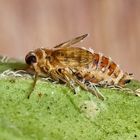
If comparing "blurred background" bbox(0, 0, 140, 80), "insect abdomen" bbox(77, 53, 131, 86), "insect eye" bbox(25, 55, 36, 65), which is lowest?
"blurred background" bbox(0, 0, 140, 80)

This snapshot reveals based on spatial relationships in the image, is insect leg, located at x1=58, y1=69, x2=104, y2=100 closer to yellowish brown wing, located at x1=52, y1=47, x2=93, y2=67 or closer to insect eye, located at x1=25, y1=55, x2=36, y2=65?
yellowish brown wing, located at x1=52, y1=47, x2=93, y2=67

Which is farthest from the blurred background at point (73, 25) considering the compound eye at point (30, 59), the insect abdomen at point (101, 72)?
the insect abdomen at point (101, 72)

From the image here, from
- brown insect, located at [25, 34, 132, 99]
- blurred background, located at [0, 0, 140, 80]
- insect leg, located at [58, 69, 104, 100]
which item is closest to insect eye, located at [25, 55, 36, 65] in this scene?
brown insect, located at [25, 34, 132, 99]

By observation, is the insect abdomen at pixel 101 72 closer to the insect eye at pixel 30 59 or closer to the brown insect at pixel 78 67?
the brown insect at pixel 78 67

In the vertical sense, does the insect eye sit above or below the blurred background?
above

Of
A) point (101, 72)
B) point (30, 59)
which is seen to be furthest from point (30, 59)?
point (101, 72)

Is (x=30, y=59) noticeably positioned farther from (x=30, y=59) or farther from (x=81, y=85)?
(x=81, y=85)

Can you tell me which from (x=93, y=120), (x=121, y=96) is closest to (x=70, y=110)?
(x=93, y=120)
